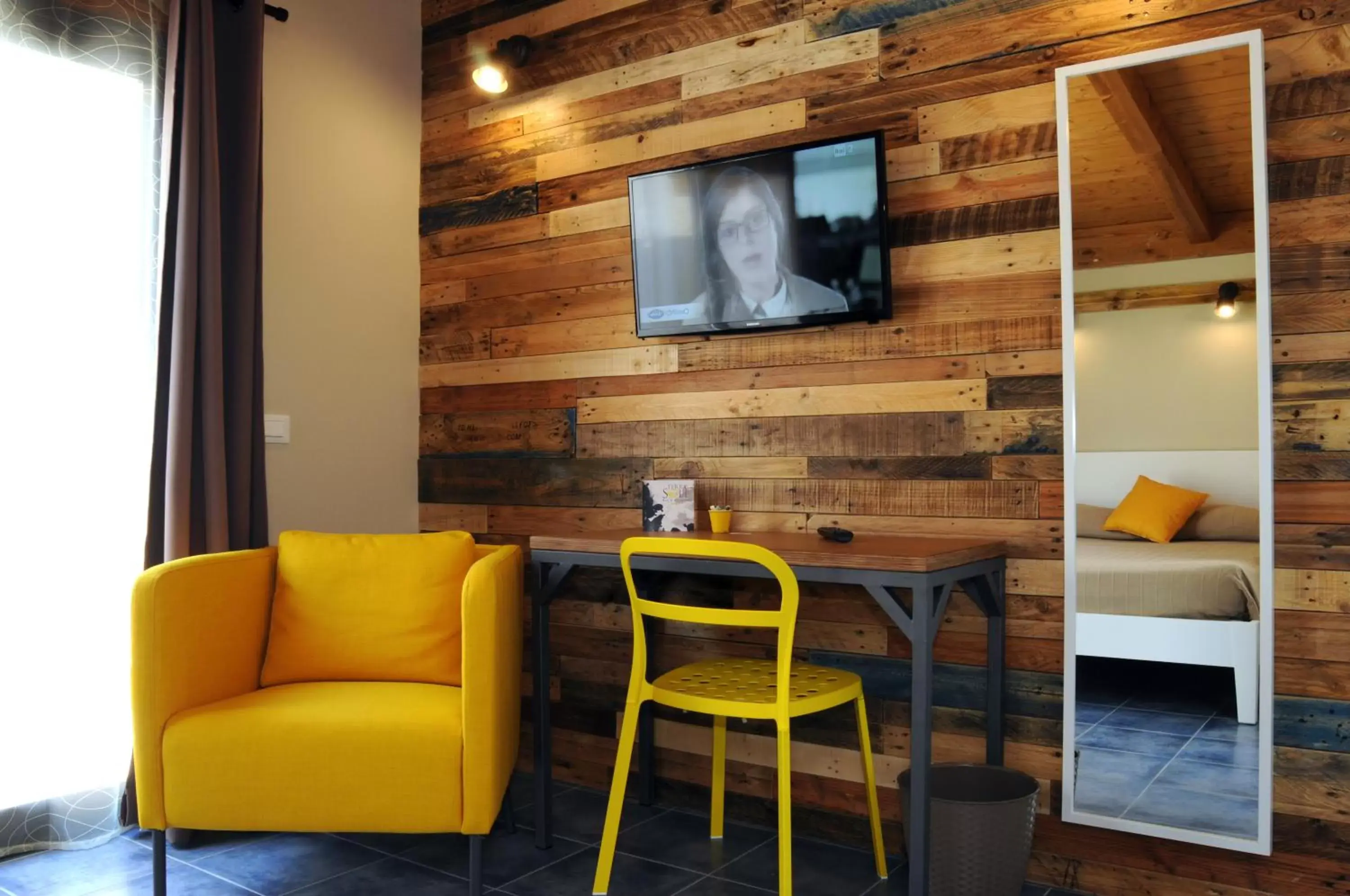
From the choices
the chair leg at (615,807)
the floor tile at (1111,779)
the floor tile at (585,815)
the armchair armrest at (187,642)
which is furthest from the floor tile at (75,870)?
the floor tile at (1111,779)

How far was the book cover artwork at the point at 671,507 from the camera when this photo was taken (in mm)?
2906

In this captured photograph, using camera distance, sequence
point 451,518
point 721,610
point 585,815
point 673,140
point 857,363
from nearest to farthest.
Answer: point 721,610 < point 857,363 < point 585,815 < point 673,140 < point 451,518

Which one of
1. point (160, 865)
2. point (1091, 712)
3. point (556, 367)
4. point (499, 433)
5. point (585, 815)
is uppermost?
point (556, 367)

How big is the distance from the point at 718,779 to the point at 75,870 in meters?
1.62

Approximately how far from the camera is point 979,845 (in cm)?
227

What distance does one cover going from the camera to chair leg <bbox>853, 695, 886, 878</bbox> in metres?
2.52

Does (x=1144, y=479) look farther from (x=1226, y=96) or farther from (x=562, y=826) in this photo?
(x=562, y=826)

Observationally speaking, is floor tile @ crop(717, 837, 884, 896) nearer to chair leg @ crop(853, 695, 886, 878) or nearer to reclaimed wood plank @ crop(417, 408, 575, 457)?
chair leg @ crop(853, 695, 886, 878)

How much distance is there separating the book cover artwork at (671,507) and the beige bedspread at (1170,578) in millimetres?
1025

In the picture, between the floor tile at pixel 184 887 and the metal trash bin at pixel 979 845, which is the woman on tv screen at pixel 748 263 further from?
the floor tile at pixel 184 887

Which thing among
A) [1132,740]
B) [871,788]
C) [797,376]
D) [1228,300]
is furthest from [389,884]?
[1228,300]

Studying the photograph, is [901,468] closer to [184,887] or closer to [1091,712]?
[1091,712]

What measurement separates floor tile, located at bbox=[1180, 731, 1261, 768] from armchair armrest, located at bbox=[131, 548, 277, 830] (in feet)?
7.30

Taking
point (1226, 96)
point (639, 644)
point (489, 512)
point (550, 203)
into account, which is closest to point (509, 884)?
point (639, 644)
